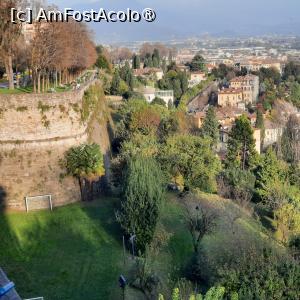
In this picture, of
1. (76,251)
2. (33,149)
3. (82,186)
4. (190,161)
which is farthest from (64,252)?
(190,161)

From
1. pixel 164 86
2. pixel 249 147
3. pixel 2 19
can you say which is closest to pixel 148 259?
pixel 2 19

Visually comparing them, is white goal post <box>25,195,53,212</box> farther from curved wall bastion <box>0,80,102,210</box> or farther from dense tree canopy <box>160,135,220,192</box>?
dense tree canopy <box>160,135,220,192</box>

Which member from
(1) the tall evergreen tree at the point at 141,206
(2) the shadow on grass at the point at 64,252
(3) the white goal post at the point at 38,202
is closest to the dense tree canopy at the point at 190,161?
(2) the shadow on grass at the point at 64,252

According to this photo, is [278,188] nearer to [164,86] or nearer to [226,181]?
[226,181]

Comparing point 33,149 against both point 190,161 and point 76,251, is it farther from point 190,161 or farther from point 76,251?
point 190,161

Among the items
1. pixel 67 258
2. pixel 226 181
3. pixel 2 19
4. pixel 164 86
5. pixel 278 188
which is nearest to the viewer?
pixel 67 258
